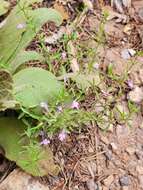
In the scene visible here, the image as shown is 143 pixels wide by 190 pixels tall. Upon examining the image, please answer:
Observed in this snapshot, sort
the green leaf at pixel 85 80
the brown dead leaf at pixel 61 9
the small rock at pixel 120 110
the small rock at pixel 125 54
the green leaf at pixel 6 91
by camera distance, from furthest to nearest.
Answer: the brown dead leaf at pixel 61 9 → the small rock at pixel 125 54 → the small rock at pixel 120 110 → the green leaf at pixel 85 80 → the green leaf at pixel 6 91

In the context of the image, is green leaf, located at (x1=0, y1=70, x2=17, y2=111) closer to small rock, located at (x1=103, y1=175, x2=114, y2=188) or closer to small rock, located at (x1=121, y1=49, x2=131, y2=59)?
small rock, located at (x1=103, y1=175, x2=114, y2=188)

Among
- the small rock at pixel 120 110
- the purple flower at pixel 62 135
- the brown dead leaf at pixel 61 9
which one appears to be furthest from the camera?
the brown dead leaf at pixel 61 9

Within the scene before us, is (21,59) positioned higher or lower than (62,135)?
higher

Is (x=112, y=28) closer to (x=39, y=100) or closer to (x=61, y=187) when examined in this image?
(x=39, y=100)

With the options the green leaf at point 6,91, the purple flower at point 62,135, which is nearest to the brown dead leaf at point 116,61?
the purple flower at point 62,135

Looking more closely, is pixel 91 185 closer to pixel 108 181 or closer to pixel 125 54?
pixel 108 181

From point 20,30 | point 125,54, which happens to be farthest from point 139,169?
point 20,30

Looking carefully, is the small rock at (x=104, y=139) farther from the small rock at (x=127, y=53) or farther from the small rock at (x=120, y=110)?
the small rock at (x=127, y=53)
